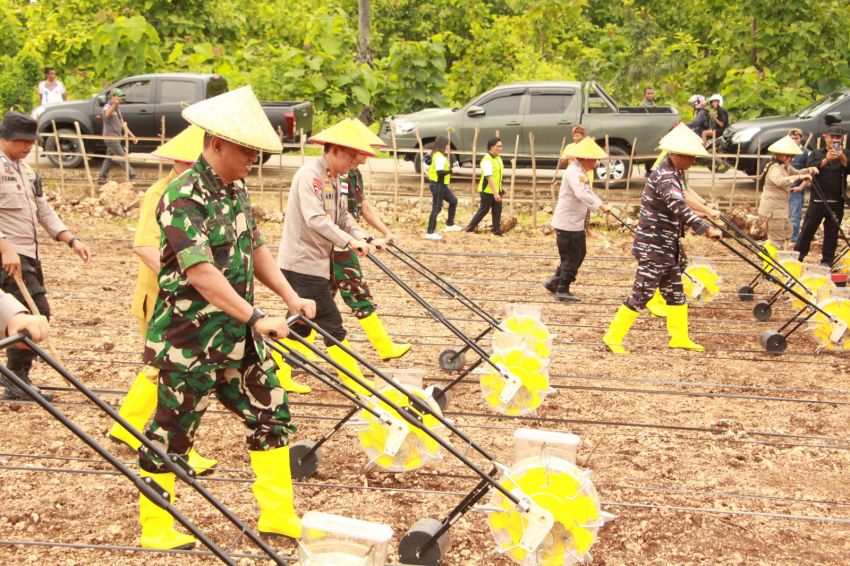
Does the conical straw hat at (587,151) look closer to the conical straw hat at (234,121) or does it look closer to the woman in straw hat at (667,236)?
the woman in straw hat at (667,236)

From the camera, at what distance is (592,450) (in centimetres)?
545

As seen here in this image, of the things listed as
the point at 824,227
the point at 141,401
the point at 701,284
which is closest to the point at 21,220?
the point at 141,401

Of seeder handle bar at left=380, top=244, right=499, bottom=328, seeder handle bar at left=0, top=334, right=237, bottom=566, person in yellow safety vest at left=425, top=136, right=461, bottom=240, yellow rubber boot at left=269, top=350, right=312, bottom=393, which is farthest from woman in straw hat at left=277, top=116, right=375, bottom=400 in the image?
person in yellow safety vest at left=425, top=136, right=461, bottom=240

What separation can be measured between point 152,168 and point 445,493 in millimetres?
13773

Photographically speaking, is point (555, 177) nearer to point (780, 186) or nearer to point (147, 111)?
point (780, 186)

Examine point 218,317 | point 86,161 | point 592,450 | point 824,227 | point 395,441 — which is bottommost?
point 592,450

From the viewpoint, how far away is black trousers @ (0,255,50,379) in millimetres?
5820

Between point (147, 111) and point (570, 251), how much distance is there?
9751mm

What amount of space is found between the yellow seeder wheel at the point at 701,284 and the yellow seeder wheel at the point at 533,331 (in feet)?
10.6

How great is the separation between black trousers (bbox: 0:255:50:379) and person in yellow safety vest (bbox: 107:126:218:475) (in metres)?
1.07

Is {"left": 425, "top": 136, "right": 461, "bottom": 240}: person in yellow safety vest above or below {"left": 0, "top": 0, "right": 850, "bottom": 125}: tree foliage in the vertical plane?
below

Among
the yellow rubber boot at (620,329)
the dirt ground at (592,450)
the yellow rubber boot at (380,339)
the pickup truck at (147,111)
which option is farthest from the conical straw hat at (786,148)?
the pickup truck at (147,111)

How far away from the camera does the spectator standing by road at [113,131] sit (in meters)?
15.4

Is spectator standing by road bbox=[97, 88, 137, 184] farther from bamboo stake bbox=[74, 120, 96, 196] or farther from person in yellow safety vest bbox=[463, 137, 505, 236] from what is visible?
person in yellow safety vest bbox=[463, 137, 505, 236]
